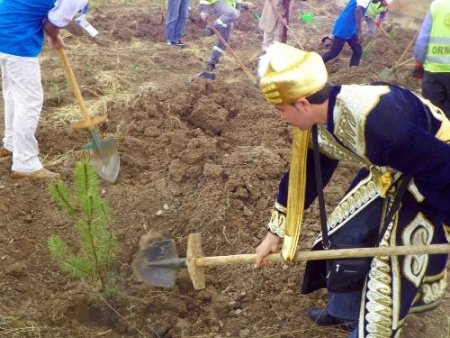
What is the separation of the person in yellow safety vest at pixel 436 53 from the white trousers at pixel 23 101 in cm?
336

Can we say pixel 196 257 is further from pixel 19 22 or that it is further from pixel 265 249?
pixel 19 22

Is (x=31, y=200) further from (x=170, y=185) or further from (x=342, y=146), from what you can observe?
(x=342, y=146)

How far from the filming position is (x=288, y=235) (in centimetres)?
212

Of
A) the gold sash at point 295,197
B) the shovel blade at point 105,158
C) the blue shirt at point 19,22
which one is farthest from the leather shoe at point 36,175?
the gold sash at point 295,197

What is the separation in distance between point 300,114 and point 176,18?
7388 mm

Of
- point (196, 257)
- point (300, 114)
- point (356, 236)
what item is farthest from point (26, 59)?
point (356, 236)

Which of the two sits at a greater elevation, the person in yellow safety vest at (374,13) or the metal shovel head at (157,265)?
the metal shovel head at (157,265)

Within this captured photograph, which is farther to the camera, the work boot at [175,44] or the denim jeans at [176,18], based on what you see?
the work boot at [175,44]

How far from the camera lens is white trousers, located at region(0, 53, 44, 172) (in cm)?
373

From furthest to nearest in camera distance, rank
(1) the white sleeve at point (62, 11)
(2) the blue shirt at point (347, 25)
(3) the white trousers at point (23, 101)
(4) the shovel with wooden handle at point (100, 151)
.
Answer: (2) the blue shirt at point (347, 25), (4) the shovel with wooden handle at point (100, 151), (3) the white trousers at point (23, 101), (1) the white sleeve at point (62, 11)

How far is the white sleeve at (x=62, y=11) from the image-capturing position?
3545 mm

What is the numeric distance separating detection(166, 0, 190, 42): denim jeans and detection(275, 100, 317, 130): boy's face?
719cm

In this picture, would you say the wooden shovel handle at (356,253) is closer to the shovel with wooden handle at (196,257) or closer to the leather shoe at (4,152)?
the shovel with wooden handle at (196,257)

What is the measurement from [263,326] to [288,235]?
0.85 metres
